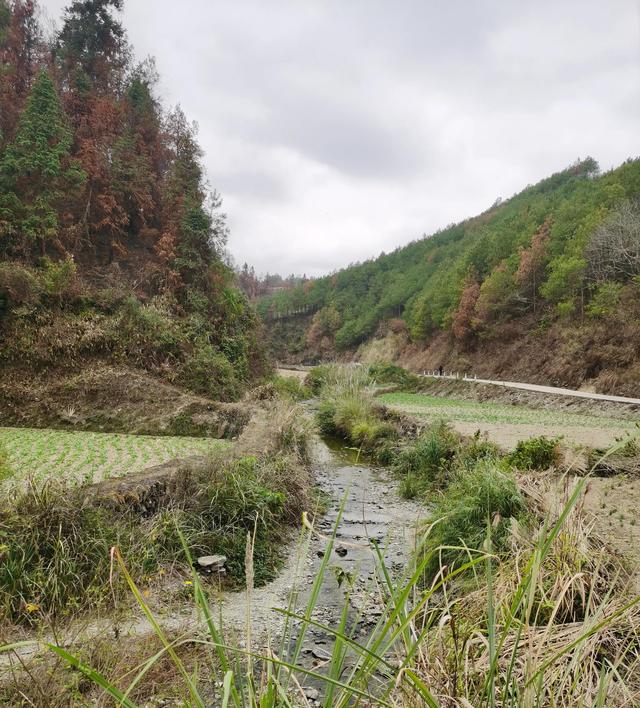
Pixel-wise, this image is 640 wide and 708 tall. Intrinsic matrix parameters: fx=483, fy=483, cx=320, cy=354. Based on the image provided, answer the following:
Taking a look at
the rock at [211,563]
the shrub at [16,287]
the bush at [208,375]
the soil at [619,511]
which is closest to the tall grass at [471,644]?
the soil at [619,511]

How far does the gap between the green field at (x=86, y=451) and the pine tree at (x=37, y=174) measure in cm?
894

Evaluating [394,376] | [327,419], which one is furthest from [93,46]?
[394,376]

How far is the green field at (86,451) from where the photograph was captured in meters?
7.86

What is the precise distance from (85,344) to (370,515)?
40.8 ft

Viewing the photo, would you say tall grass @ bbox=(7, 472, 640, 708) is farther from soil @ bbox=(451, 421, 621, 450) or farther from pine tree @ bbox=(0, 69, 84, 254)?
pine tree @ bbox=(0, 69, 84, 254)

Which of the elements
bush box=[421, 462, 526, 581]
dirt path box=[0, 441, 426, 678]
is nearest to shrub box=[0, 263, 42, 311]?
dirt path box=[0, 441, 426, 678]

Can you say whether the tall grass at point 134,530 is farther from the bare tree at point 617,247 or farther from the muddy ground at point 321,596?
the bare tree at point 617,247

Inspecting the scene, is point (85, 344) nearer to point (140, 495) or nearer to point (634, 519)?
point (140, 495)

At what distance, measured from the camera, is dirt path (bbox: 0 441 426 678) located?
10.6 feet

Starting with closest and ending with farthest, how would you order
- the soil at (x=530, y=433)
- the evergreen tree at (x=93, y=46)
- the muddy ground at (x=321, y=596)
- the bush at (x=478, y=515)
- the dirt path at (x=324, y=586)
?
the muddy ground at (x=321, y=596)
the dirt path at (x=324, y=586)
the bush at (x=478, y=515)
the soil at (x=530, y=433)
the evergreen tree at (x=93, y=46)

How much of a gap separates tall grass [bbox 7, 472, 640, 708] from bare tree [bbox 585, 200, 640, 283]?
27.7 metres

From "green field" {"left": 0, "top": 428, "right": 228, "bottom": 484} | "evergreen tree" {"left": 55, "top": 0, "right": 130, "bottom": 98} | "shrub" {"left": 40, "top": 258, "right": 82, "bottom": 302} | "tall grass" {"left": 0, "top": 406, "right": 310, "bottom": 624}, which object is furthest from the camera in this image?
"evergreen tree" {"left": 55, "top": 0, "right": 130, "bottom": 98}

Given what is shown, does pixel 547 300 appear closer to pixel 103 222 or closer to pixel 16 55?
pixel 103 222

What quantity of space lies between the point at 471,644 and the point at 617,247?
3115cm
